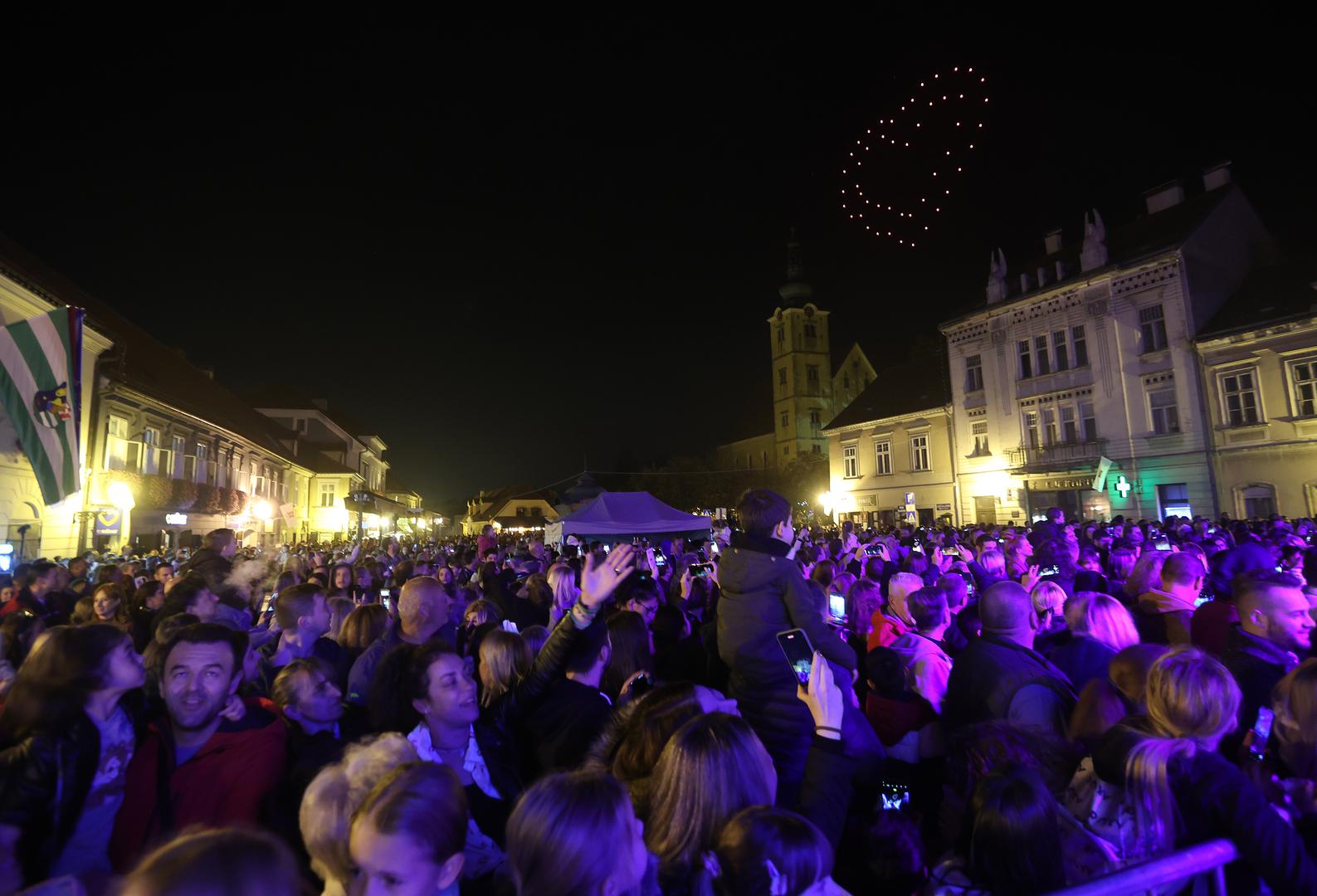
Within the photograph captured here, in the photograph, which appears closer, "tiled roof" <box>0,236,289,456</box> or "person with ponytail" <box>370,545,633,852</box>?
"person with ponytail" <box>370,545,633,852</box>

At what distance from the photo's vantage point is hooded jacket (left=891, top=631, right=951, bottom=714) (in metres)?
3.94

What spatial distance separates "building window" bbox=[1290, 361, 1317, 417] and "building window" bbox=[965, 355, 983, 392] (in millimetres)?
12659

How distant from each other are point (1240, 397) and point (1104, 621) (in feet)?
93.4

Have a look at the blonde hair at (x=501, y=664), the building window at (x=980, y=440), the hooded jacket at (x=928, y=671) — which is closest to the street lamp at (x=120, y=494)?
the blonde hair at (x=501, y=664)

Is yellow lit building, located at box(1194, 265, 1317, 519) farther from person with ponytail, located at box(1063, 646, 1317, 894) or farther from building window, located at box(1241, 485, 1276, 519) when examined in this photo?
person with ponytail, located at box(1063, 646, 1317, 894)

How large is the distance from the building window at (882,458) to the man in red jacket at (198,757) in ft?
133

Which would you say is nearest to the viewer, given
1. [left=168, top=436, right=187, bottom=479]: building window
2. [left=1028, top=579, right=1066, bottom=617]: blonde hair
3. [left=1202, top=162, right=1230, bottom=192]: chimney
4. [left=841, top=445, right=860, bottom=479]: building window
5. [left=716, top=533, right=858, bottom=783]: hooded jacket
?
[left=716, top=533, right=858, bottom=783]: hooded jacket

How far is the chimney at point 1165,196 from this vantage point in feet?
99.6

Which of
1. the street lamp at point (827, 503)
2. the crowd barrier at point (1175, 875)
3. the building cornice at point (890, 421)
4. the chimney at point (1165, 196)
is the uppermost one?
the chimney at point (1165, 196)

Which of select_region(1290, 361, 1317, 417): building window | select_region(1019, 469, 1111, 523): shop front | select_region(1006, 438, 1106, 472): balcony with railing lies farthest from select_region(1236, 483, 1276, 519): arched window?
select_region(1006, 438, 1106, 472): balcony with railing

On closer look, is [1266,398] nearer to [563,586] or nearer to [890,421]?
[890,421]

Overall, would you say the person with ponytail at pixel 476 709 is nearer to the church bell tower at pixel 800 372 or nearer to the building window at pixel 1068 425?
the building window at pixel 1068 425

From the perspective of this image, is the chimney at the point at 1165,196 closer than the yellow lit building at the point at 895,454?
Yes

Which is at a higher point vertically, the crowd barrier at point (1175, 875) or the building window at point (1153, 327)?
the building window at point (1153, 327)
